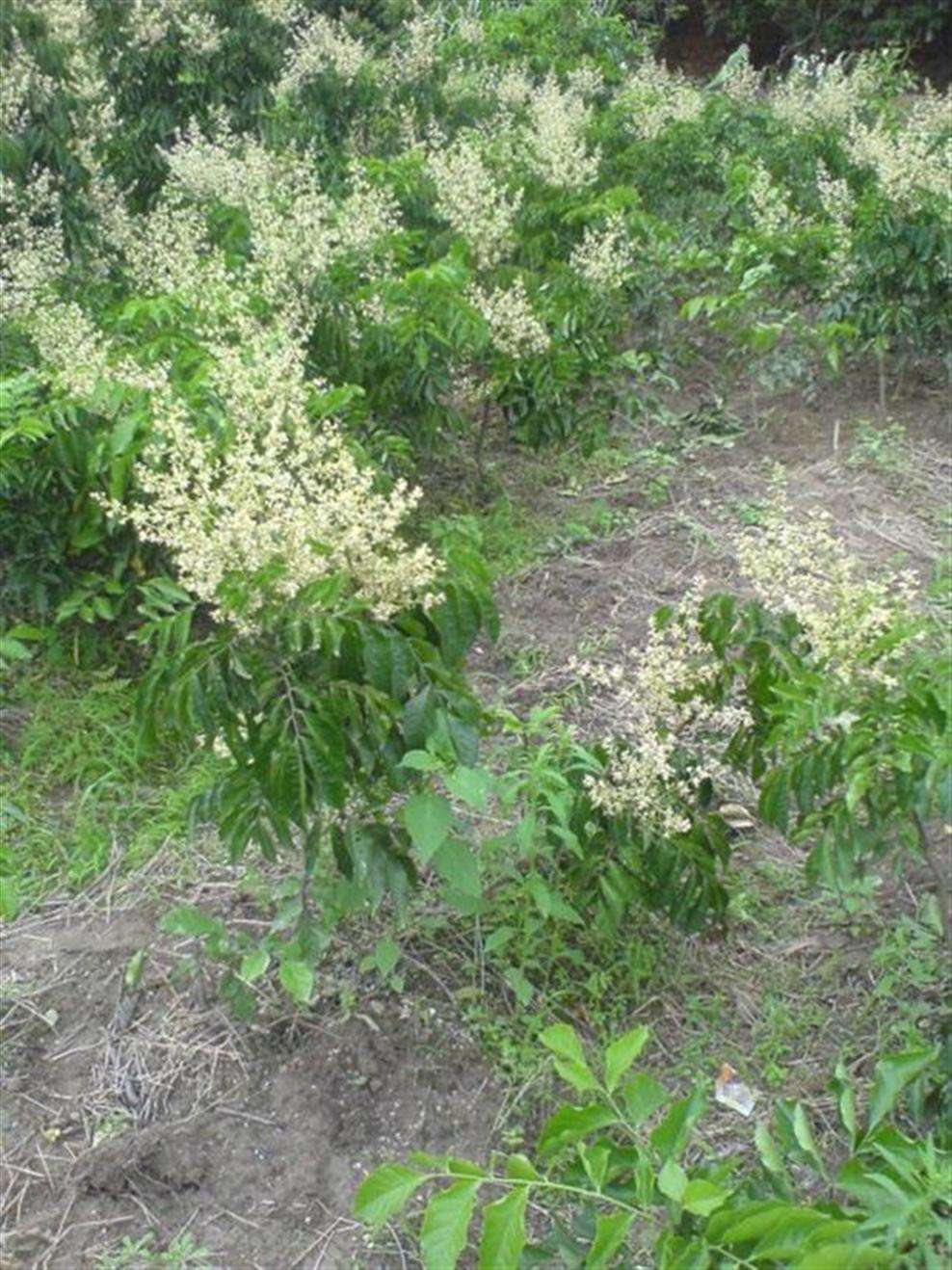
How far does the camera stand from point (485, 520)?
15.1 feet

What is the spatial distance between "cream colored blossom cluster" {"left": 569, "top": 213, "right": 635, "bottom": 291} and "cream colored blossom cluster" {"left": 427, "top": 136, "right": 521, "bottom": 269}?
0.29 meters

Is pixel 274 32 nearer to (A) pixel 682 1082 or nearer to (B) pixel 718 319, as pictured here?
(B) pixel 718 319

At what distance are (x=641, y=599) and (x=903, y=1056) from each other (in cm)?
238

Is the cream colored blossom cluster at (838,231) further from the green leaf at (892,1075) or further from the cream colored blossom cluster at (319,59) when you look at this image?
the green leaf at (892,1075)

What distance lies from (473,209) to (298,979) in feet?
11.2

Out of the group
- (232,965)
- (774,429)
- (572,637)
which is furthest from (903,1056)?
(774,429)

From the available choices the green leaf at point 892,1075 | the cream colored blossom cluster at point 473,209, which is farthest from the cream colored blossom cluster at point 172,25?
the green leaf at point 892,1075

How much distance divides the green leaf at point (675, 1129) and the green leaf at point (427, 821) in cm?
64

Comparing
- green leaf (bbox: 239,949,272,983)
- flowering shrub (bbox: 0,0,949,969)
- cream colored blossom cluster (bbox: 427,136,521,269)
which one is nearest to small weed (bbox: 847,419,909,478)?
flowering shrub (bbox: 0,0,949,969)

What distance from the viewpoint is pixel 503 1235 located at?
161 centimetres

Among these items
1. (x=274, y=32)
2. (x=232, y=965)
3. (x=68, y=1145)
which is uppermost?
(x=274, y=32)

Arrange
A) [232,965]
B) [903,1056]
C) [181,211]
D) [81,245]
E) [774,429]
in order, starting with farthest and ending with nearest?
[81,245], [774,429], [181,211], [232,965], [903,1056]

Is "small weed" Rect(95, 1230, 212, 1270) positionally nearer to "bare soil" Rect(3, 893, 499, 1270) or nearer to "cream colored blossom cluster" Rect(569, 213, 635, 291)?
"bare soil" Rect(3, 893, 499, 1270)

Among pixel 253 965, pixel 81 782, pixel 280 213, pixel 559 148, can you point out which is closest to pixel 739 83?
pixel 559 148
